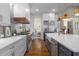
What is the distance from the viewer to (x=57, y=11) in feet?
6.83

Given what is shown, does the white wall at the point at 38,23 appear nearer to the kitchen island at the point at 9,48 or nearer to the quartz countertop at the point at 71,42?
the quartz countertop at the point at 71,42

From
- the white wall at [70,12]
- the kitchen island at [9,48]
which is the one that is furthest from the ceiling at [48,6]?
the kitchen island at [9,48]

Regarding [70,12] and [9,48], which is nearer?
[70,12]

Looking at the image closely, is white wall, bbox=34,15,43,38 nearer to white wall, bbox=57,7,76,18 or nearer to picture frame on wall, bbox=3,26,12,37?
white wall, bbox=57,7,76,18

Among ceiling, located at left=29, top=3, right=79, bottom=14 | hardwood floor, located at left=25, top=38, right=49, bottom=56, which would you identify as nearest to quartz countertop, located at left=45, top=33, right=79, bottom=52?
hardwood floor, located at left=25, top=38, right=49, bottom=56

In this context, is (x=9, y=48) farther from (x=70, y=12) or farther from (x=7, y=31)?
(x=7, y=31)

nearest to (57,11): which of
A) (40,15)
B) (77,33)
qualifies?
(40,15)

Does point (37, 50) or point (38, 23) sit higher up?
point (38, 23)

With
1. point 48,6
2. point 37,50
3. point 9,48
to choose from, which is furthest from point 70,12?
point 9,48

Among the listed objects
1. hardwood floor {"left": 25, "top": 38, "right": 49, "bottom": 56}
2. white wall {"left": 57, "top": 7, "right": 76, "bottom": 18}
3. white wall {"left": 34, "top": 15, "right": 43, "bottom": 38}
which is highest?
white wall {"left": 57, "top": 7, "right": 76, "bottom": 18}

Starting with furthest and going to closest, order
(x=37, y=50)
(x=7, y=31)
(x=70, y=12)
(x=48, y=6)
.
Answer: (x=7, y=31) < (x=37, y=50) < (x=70, y=12) < (x=48, y=6)

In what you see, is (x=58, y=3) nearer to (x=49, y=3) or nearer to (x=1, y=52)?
(x=49, y=3)

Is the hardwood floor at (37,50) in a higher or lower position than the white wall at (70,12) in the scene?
lower

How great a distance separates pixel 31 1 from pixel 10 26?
1682 mm
